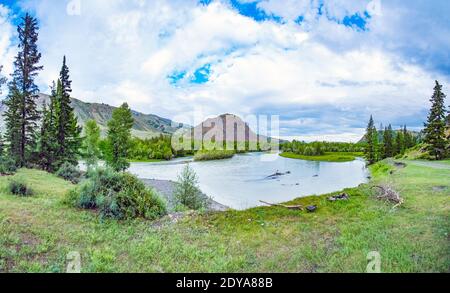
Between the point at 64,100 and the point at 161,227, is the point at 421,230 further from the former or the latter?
the point at 64,100

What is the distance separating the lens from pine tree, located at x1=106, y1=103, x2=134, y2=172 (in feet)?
119

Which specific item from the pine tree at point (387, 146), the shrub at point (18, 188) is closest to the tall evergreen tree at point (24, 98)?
the shrub at point (18, 188)

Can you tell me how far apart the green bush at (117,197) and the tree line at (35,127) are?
15.7m

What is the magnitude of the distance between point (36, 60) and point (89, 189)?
2458 cm

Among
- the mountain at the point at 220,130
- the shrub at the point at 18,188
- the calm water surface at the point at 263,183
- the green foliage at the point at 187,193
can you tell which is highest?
the mountain at the point at 220,130

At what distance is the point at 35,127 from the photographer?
2948cm

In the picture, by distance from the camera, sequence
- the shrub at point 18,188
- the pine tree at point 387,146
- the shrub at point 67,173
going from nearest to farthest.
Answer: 1. the shrub at point 18,188
2. the shrub at point 67,173
3. the pine tree at point 387,146

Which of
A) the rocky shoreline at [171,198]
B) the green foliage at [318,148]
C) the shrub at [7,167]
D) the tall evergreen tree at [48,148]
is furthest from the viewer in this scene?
the green foliage at [318,148]

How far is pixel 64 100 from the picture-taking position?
32.7 meters

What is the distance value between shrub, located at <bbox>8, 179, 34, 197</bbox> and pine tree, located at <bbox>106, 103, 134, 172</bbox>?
2282 centimetres

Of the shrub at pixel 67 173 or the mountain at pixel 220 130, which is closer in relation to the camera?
the shrub at pixel 67 173

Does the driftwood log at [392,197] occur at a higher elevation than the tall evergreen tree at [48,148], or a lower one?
lower

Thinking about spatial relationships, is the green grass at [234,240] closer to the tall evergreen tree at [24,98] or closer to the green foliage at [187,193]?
the green foliage at [187,193]

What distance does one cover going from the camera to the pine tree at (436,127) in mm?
35250
